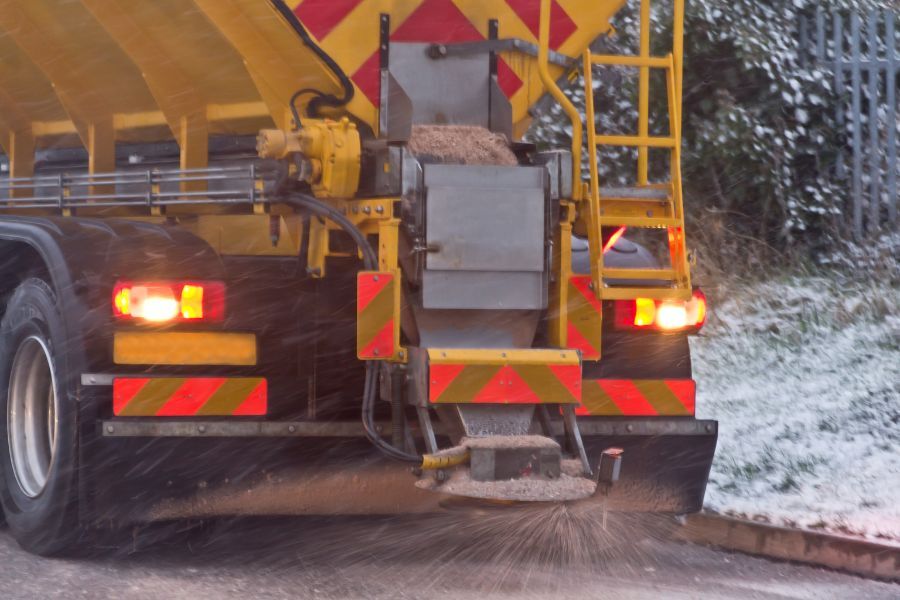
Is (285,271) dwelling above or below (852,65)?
below

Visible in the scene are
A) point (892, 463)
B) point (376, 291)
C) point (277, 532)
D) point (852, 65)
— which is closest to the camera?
point (376, 291)

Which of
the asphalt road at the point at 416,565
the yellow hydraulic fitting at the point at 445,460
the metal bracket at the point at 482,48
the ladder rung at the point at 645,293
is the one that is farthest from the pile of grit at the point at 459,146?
the asphalt road at the point at 416,565

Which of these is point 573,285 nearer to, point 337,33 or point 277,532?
point 337,33

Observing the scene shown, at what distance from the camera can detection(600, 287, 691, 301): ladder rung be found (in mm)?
5332

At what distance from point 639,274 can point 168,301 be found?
1.66 m

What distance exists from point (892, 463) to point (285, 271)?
3125 millimetres

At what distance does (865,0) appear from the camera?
441 inches

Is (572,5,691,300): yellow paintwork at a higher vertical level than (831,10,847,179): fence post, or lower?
lower

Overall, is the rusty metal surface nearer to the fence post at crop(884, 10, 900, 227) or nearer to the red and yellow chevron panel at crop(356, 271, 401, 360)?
the red and yellow chevron panel at crop(356, 271, 401, 360)

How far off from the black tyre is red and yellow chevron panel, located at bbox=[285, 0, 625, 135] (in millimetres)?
1368

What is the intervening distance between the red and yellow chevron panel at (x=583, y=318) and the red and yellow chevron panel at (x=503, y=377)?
28cm

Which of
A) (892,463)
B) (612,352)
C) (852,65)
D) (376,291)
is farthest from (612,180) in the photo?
(376,291)

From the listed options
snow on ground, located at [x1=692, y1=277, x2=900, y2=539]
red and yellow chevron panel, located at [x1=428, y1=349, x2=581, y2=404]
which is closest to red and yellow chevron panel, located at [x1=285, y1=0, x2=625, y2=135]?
red and yellow chevron panel, located at [x1=428, y1=349, x2=581, y2=404]

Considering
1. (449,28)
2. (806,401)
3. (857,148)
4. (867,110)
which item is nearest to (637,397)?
(449,28)
